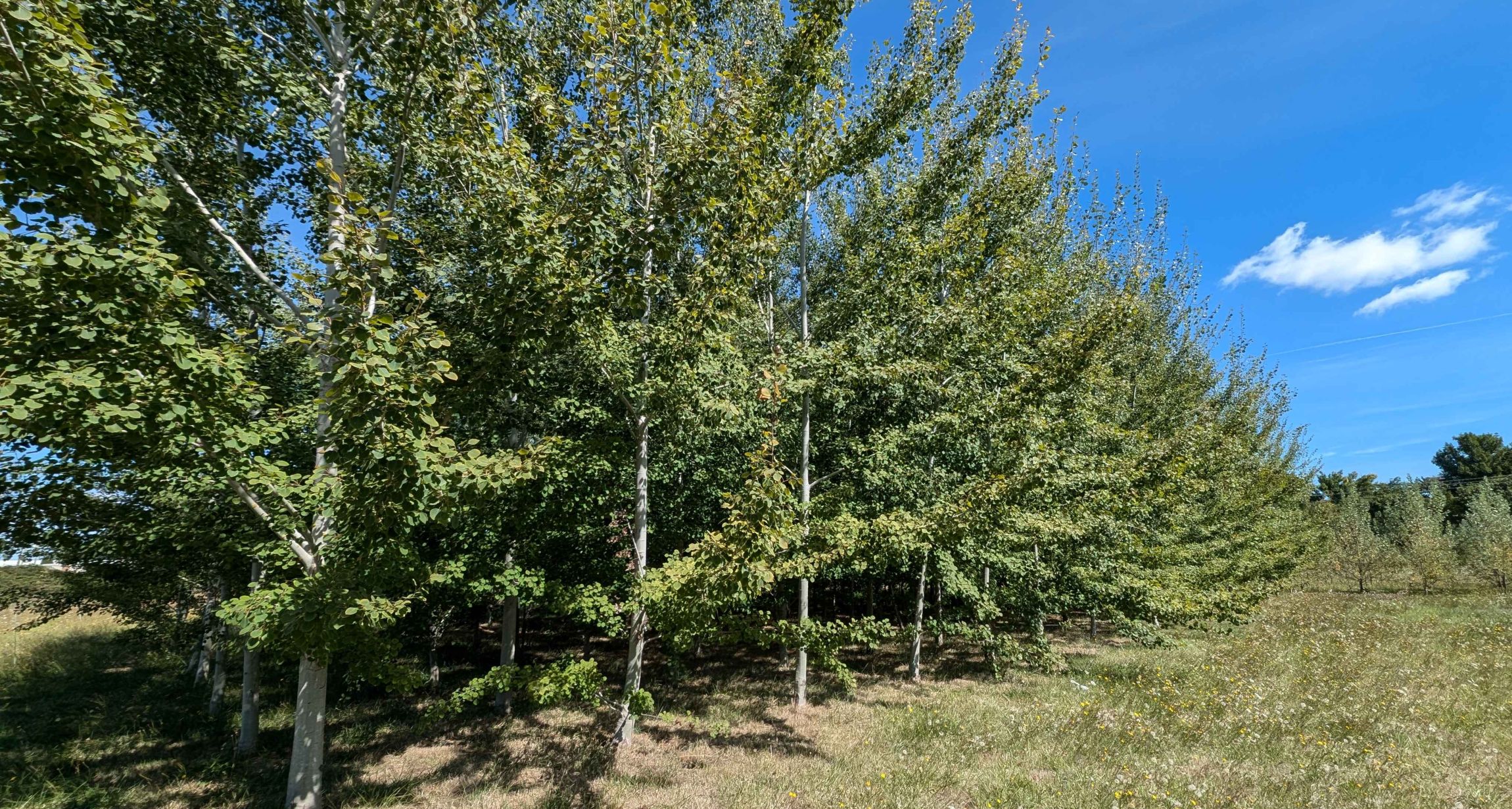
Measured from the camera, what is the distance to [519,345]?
6.66 metres

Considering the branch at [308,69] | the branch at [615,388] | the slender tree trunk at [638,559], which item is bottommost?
the slender tree trunk at [638,559]

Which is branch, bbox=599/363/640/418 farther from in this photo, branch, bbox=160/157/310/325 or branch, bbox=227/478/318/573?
branch, bbox=227/478/318/573

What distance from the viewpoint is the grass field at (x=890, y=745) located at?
7.35 meters

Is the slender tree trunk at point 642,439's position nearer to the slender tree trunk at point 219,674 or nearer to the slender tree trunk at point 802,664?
the slender tree trunk at point 802,664

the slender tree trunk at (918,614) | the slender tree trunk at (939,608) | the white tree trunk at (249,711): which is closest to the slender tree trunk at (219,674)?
the white tree trunk at (249,711)

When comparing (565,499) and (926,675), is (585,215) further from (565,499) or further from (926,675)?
(926,675)

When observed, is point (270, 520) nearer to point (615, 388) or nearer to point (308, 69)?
point (615, 388)

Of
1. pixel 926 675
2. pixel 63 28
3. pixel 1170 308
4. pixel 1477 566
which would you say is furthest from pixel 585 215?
pixel 1477 566

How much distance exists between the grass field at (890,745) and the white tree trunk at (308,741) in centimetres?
150

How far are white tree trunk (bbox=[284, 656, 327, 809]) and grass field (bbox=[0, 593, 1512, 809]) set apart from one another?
1.50m

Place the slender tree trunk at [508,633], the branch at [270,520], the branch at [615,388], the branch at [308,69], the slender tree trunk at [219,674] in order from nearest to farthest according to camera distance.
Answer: the branch at [270,520] → the branch at [308,69] → the branch at [615,388] → the slender tree trunk at [219,674] → the slender tree trunk at [508,633]

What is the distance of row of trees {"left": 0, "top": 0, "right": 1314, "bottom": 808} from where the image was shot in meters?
4.27

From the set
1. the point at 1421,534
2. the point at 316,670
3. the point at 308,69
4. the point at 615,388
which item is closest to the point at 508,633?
the point at 316,670

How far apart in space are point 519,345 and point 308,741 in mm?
5219
